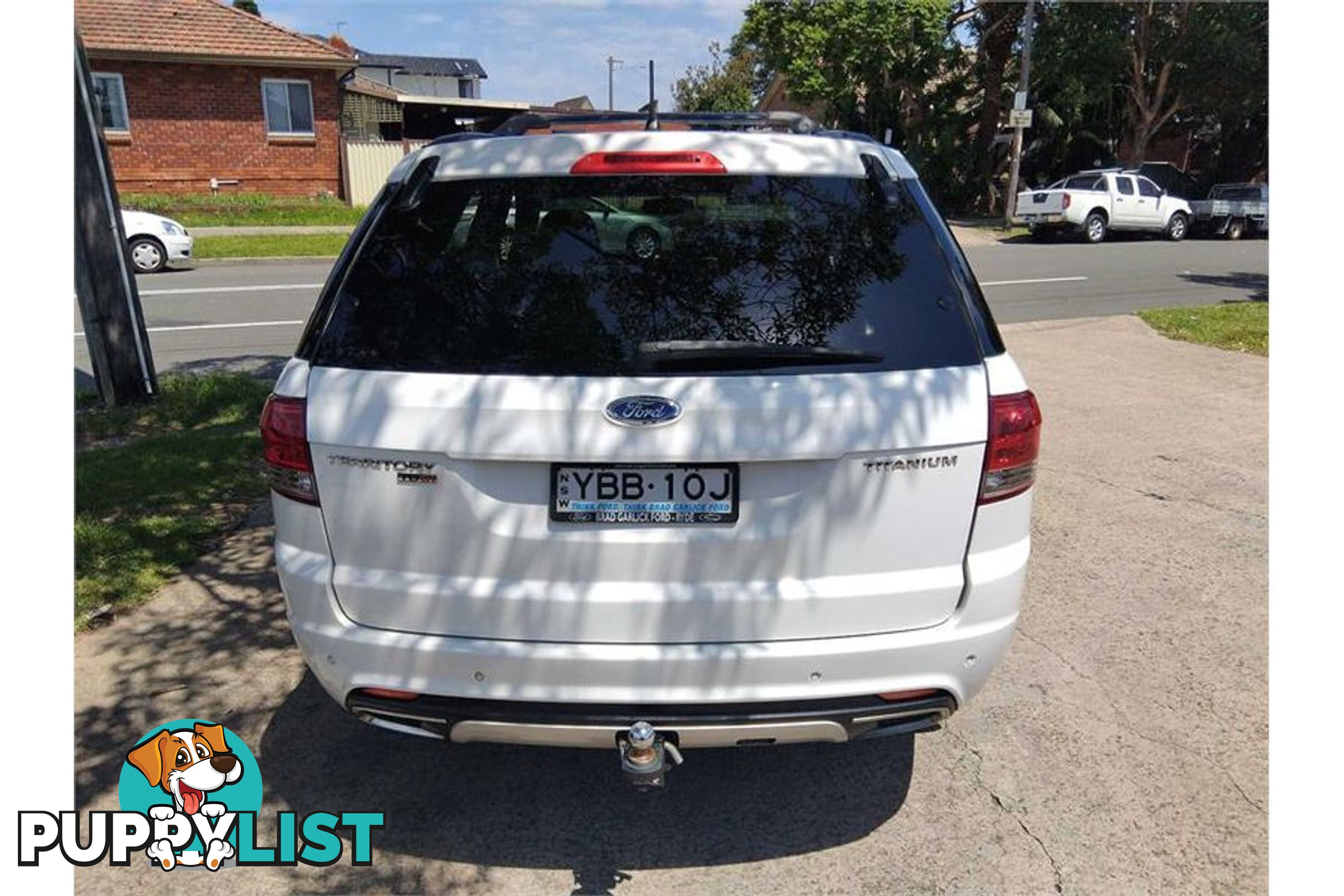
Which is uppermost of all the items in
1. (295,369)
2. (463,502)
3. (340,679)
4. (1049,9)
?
(1049,9)

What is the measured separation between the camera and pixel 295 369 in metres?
2.58

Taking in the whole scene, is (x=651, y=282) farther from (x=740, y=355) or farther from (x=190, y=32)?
(x=190, y=32)

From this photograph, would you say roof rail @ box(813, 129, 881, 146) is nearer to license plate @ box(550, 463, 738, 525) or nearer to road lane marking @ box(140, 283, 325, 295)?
license plate @ box(550, 463, 738, 525)

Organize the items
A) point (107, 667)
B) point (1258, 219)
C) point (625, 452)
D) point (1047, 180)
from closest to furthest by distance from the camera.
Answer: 1. point (625, 452)
2. point (107, 667)
3. point (1258, 219)
4. point (1047, 180)

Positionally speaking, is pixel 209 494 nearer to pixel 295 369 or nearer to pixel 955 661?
pixel 295 369

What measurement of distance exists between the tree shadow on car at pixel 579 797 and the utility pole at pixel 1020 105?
24.9m

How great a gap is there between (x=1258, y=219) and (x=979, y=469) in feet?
102

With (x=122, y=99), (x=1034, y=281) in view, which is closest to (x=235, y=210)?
(x=122, y=99)

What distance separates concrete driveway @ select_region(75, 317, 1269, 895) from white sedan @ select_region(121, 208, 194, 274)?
43.3ft

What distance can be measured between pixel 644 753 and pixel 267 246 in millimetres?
A: 18432

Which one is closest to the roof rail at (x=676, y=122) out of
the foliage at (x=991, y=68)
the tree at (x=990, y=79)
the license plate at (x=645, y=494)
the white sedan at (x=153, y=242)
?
the license plate at (x=645, y=494)

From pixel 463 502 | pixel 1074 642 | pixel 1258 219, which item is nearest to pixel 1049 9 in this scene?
pixel 1258 219

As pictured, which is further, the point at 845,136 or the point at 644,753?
the point at 845,136

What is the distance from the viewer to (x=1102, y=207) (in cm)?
2478
